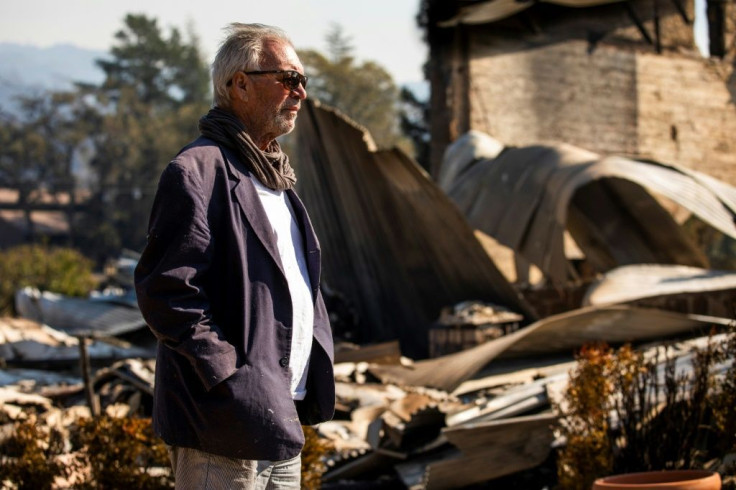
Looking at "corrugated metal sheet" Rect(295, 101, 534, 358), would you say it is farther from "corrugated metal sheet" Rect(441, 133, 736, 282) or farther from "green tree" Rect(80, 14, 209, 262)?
"green tree" Rect(80, 14, 209, 262)

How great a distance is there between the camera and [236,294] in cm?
264

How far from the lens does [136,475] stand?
4613 millimetres

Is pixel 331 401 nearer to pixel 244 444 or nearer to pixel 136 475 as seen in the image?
pixel 244 444

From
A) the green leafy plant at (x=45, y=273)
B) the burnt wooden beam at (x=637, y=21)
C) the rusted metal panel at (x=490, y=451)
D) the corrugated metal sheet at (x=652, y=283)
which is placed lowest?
the green leafy plant at (x=45, y=273)

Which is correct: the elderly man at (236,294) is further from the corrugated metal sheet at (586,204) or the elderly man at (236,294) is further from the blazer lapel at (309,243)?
the corrugated metal sheet at (586,204)

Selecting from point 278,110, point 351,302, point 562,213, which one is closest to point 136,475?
point 278,110

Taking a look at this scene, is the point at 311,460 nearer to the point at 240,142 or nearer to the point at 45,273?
the point at 240,142

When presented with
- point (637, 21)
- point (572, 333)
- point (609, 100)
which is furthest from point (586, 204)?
point (637, 21)

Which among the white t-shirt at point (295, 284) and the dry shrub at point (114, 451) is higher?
the white t-shirt at point (295, 284)

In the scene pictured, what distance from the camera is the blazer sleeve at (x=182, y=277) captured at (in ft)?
8.27

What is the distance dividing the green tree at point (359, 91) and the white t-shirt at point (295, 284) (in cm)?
4976

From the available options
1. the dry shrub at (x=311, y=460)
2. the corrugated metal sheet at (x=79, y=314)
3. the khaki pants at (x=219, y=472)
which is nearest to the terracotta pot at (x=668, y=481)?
the dry shrub at (x=311, y=460)

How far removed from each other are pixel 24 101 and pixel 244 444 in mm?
51855

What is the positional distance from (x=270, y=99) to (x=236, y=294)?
1.87ft
